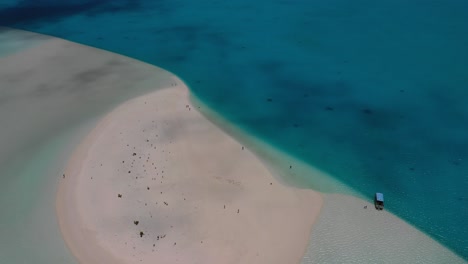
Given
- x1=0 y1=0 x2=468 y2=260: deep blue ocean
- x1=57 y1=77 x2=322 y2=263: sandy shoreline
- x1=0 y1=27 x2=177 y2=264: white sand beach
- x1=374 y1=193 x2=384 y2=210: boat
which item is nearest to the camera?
x1=57 y1=77 x2=322 y2=263: sandy shoreline

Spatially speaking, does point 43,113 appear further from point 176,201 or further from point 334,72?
point 334,72

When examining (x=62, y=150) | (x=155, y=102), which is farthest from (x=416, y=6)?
(x=62, y=150)

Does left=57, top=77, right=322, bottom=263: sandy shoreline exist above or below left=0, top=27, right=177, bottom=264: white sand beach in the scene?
below

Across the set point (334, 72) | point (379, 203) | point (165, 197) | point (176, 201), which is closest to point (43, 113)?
point (165, 197)

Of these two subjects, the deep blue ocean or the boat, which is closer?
the boat

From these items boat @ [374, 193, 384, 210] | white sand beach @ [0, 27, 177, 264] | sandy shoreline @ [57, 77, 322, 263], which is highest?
white sand beach @ [0, 27, 177, 264]

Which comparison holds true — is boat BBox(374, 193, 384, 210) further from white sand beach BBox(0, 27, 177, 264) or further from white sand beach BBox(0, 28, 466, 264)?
white sand beach BBox(0, 27, 177, 264)

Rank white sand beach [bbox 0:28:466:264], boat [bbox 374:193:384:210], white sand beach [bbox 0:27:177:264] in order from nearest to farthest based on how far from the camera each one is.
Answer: white sand beach [bbox 0:28:466:264] → white sand beach [bbox 0:27:177:264] → boat [bbox 374:193:384:210]

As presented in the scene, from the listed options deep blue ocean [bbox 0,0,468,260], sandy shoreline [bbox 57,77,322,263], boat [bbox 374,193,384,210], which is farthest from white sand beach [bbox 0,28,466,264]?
deep blue ocean [bbox 0,0,468,260]
